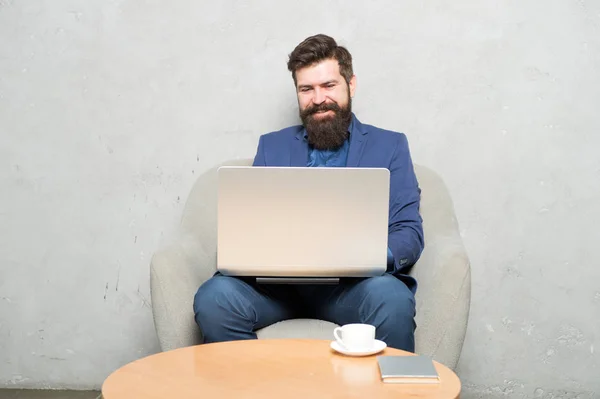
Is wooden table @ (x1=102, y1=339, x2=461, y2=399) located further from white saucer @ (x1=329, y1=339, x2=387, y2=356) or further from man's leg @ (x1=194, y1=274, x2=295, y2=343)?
man's leg @ (x1=194, y1=274, x2=295, y2=343)

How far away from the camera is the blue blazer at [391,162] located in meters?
2.35

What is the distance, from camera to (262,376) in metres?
1.56

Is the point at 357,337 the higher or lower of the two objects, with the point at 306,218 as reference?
lower

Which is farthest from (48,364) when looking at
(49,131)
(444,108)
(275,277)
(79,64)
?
(444,108)

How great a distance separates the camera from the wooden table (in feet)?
4.83

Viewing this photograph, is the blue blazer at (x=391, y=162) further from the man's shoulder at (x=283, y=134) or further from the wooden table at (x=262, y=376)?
the wooden table at (x=262, y=376)

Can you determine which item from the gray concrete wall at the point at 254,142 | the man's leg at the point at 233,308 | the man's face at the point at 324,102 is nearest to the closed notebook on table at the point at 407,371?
the man's leg at the point at 233,308

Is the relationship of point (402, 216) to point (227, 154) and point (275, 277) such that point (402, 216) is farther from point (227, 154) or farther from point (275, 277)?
point (227, 154)

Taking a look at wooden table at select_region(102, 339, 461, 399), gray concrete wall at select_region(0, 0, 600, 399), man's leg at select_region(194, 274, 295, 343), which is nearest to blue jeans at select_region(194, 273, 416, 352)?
man's leg at select_region(194, 274, 295, 343)

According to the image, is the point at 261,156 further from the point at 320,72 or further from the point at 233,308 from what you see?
the point at 233,308

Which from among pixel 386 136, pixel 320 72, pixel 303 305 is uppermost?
pixel 320 72

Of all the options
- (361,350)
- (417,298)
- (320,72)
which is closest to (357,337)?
(361,350)

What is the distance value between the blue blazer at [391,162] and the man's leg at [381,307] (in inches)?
6.7

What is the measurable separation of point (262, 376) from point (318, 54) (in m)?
1.37
